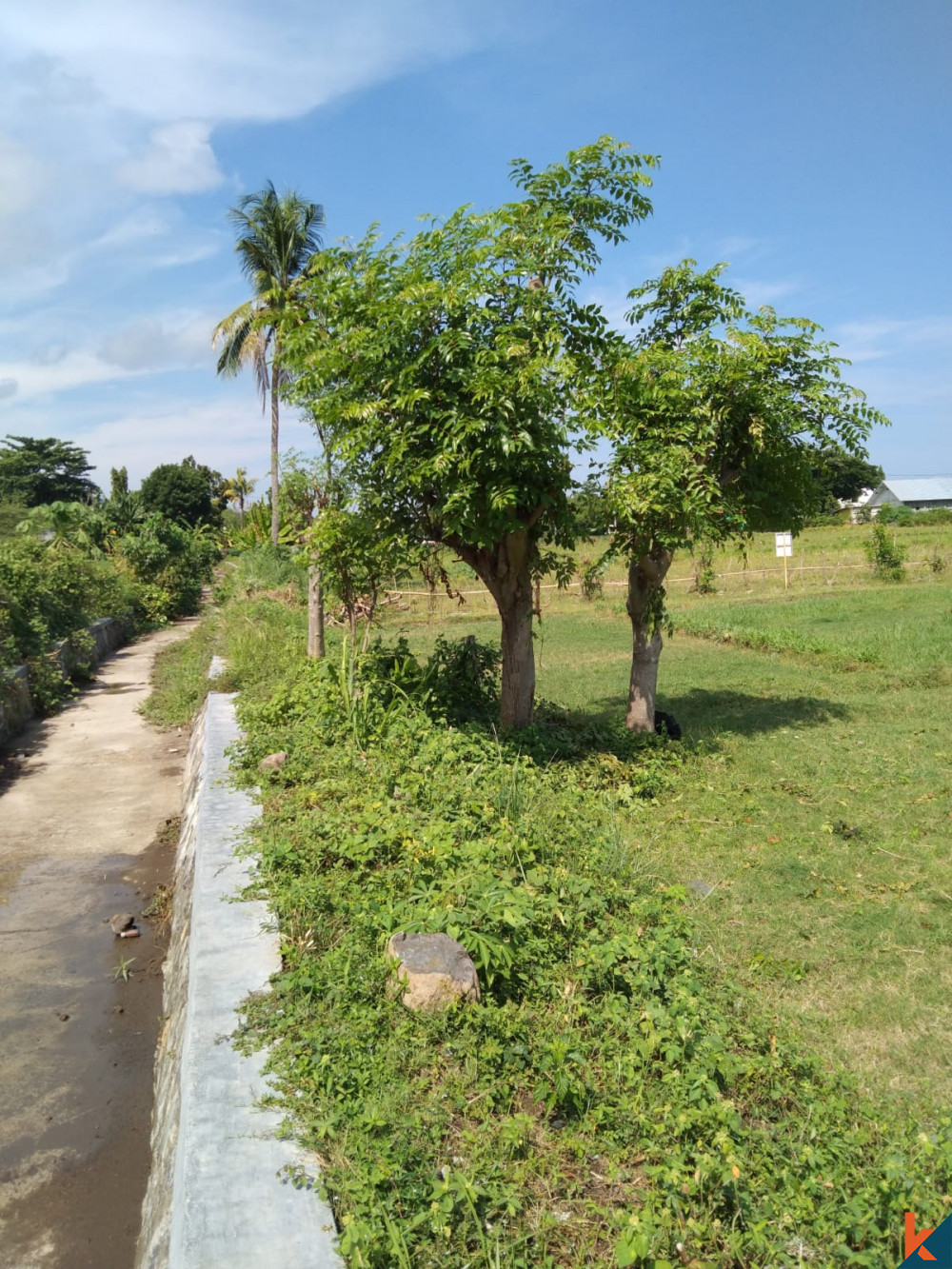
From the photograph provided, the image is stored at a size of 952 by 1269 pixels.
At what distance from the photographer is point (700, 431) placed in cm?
793

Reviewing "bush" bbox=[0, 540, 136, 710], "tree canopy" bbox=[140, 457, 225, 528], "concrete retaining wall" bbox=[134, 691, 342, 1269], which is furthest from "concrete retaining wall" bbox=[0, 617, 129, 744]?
"tree canopy" bbox=[140, 457, 225, 528]

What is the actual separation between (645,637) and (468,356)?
3385mm

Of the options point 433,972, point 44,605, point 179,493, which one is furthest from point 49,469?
point 433,972

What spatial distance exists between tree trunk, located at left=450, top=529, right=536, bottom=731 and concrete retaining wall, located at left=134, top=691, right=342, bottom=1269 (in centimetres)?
353

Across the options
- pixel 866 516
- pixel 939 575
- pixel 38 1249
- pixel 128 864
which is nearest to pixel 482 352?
pixel 128 864

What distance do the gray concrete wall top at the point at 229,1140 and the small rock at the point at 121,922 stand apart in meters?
1.71

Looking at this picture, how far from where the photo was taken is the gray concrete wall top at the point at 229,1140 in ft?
7.84

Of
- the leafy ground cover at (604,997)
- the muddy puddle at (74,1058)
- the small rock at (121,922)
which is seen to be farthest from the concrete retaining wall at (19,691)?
the small rock at (121,922)

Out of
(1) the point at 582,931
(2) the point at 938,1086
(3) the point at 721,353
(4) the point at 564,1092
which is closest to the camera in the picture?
Result: (4) the point at 564,1092

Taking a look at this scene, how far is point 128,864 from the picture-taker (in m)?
7.06

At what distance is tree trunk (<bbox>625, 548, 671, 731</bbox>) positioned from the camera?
344 inches

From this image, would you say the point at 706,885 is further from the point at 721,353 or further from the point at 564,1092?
the point at 721,353

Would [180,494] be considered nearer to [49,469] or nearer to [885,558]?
[49,469]

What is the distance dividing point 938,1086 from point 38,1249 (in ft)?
11.1
